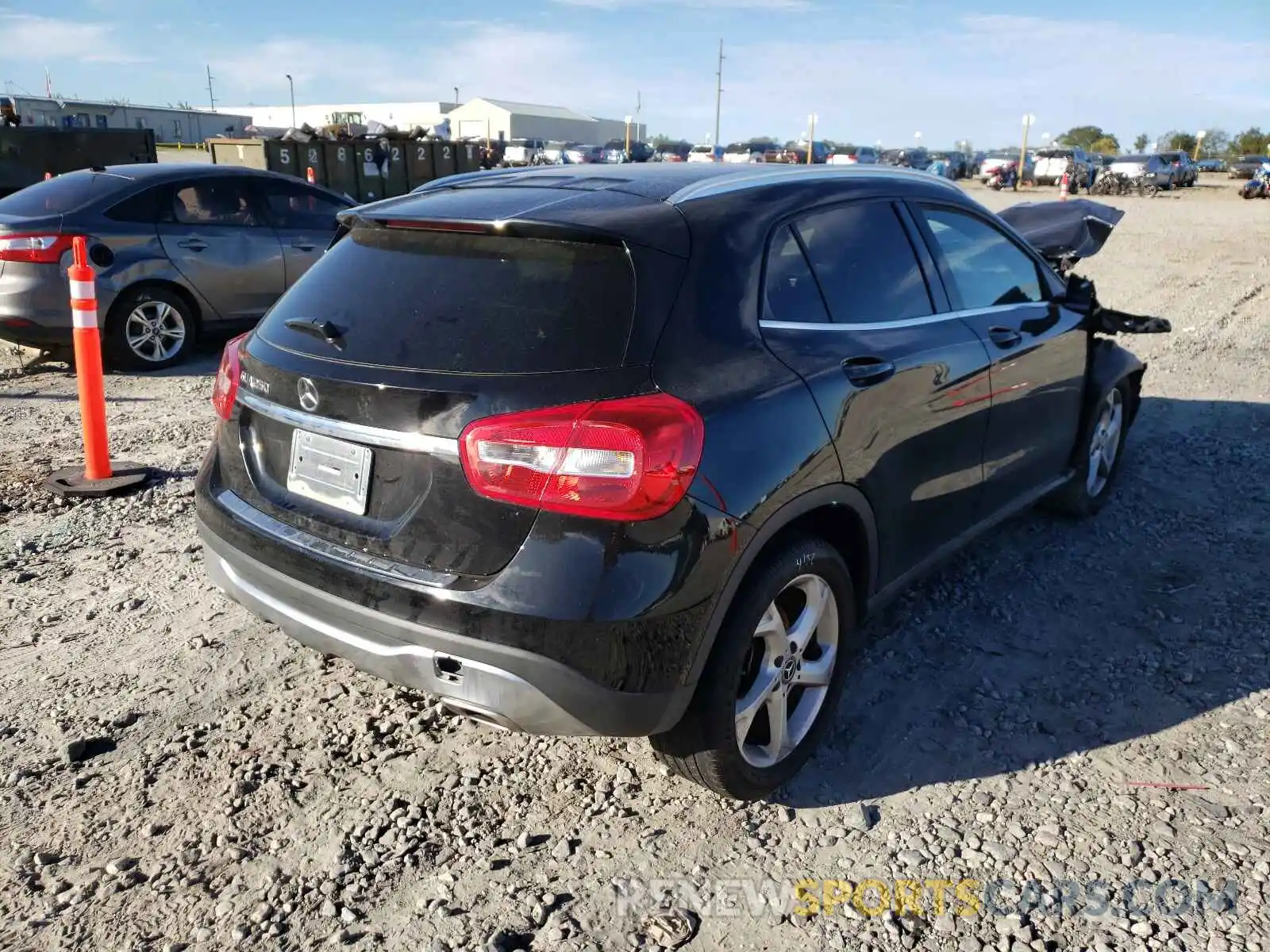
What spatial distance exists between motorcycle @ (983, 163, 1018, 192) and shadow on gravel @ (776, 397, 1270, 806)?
126ft

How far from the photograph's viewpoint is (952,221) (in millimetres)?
3914

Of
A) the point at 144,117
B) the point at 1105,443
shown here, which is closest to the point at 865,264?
the point at 1105,443

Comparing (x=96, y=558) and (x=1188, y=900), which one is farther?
(x=96, y=558)

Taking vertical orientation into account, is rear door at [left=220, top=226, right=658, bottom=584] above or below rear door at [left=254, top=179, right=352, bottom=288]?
below

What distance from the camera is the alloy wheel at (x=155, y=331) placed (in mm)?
7730

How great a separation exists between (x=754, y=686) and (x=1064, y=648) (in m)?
1.71

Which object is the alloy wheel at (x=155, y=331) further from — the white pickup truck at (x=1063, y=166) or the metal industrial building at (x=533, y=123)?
the metal industrial building at (x=533, y=123)

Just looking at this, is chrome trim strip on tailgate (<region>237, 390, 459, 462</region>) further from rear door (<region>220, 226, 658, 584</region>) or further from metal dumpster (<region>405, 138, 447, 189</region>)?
metal dumpster (<region>405, 138, 447, 189</region>)

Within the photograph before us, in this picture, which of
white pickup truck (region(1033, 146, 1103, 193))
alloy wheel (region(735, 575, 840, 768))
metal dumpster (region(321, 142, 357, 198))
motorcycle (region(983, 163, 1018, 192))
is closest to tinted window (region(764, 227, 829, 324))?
alloy wheel (region(735, 575, 840, 768))

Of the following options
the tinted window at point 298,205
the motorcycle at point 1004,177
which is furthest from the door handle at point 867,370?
the motorcycle at point 1004,177

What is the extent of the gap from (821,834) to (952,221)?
7.92 feet

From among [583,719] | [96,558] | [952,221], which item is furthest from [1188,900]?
[96,558]

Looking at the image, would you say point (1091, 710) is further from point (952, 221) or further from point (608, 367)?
point (608, 367)

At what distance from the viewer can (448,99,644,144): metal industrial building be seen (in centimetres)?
9294
